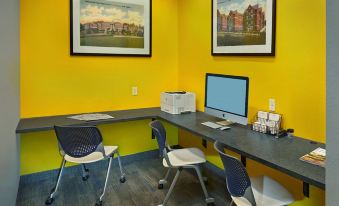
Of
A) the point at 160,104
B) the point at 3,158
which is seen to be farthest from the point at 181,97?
the point at 3,158

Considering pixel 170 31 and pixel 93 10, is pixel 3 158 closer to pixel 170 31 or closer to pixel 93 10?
pixel 93 10

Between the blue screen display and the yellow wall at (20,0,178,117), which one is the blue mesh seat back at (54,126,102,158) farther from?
the blue screen display

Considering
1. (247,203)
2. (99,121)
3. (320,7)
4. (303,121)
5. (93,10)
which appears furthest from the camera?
(93,10)

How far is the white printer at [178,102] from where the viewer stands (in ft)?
10.5

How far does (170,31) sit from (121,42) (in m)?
0.76

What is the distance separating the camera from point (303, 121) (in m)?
2.25

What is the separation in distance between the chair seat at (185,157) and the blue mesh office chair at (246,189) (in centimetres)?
65

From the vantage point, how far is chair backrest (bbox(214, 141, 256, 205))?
1622mm

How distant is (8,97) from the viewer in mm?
2287

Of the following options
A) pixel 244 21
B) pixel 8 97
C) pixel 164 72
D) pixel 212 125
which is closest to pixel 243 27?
pixel 244 21

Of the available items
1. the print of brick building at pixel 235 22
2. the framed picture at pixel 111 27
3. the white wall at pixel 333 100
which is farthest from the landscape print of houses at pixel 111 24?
the white wall at pixel 333 100

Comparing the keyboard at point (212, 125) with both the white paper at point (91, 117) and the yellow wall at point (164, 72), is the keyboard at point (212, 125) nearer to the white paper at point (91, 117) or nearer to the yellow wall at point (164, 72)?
the yellow wall at point (164, 72)

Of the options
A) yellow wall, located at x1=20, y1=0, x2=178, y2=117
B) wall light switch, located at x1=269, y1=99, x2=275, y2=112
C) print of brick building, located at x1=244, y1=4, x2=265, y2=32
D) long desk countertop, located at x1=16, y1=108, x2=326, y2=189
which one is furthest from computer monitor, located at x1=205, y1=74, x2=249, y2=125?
yellow wall, located at x1=20, y1=0, x2=178, y2=117

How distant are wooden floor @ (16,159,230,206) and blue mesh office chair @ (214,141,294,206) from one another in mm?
812
